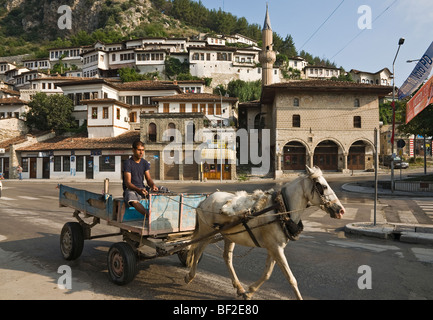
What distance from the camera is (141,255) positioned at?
5.10m

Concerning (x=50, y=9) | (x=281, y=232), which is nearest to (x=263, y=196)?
(x=281, y=232)

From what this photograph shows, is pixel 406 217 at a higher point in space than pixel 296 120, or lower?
lower

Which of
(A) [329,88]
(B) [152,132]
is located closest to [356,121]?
(A) [329,88]

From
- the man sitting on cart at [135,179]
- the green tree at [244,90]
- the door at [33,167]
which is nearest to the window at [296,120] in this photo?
the green tree at [244,90]

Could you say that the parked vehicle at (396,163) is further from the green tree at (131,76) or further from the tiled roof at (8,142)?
the tiled roof at (8,142)

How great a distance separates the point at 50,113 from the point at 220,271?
4696 cm

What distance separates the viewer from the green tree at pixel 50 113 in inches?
1734

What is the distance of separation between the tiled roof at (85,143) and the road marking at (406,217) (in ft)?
99.3

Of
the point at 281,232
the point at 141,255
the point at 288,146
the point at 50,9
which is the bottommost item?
the point at 141,255

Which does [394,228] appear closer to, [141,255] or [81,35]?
[141,255]

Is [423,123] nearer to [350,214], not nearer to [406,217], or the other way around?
[406,217]

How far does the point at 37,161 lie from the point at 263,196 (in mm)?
42063

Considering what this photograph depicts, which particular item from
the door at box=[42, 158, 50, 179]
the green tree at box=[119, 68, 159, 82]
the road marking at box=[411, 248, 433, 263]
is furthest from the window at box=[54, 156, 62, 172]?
the road marking at box=[411, 248, 433, 263]

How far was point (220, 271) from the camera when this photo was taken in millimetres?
5793
